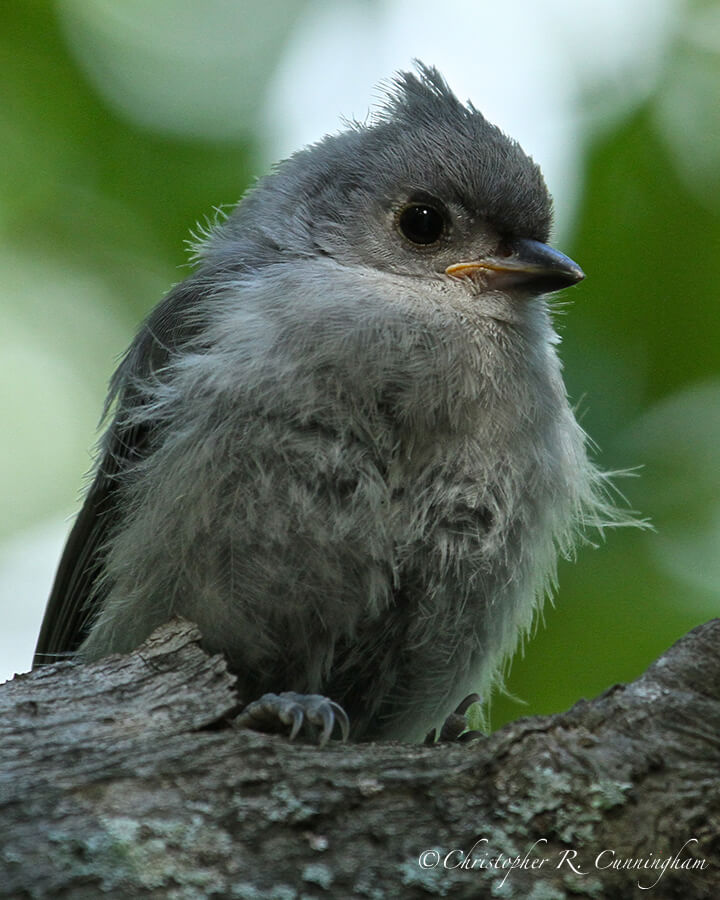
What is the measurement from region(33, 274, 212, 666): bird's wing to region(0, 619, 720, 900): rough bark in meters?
1.38

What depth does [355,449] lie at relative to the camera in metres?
3.44

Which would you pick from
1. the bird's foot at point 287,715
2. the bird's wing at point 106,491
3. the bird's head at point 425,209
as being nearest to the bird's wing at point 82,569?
the bird's wing at point 106,491

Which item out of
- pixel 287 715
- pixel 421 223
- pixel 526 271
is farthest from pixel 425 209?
pixel 287 715

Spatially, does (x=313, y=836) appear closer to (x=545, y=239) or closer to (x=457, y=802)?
(x=457, y=802)

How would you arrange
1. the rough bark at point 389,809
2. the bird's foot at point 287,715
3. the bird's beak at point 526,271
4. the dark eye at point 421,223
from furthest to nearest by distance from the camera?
1. the dark eye at point 421,223
2. the bird's beak at point 526,271
3. the bird's foot at point 287,715
4. the rough bark at point 389,809

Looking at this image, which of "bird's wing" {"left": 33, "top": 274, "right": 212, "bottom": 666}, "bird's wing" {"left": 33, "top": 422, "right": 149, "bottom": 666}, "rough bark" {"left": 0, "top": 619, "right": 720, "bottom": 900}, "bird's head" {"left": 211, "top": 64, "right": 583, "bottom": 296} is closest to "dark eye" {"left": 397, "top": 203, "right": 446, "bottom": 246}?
"bird's head" {"left": 211, "top": 64, "right": 583, "bottom": 296}

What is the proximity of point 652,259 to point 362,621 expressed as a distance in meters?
1.98

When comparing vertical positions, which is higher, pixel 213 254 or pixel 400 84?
pixel 400 84

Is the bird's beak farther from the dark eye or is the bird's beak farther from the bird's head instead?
the dark eye

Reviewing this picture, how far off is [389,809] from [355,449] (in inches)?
46.8

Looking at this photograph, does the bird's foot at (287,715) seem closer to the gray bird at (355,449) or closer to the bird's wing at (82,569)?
the gray bird at (355,449)

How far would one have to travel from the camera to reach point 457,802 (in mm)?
2594

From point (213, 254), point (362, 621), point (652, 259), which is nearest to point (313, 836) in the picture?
point (362, 621)

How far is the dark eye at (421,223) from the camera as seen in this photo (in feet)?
13.3
